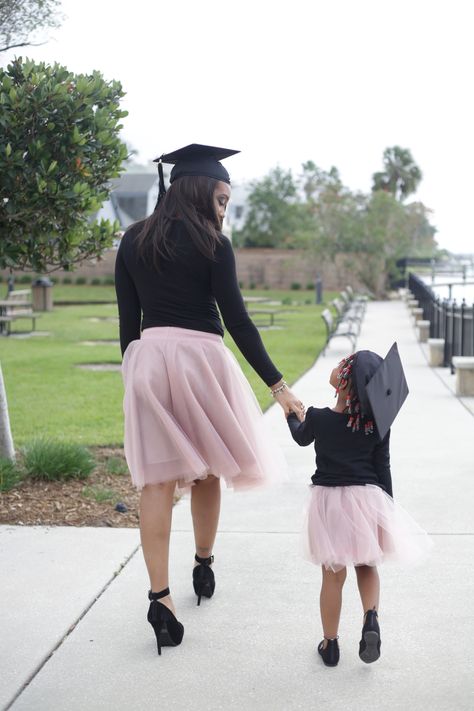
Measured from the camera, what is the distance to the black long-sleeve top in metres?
3.50

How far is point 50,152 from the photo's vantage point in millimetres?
5871

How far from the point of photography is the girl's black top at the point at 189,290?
3713 millimetres

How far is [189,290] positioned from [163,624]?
4.20ft

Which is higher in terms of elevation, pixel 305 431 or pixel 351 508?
pixel 305 431

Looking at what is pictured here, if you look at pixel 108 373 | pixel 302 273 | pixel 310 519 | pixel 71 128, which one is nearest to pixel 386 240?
pixel 302 273

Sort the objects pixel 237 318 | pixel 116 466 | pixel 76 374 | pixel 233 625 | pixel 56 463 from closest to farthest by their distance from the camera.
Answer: pixel 237 318
pixel 233 625
pixel 56 463
pixel 116 466
pixel 76 374

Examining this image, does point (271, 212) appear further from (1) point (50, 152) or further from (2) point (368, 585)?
(2) point (368, 585)

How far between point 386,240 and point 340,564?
3472 cm

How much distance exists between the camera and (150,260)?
3.73 m

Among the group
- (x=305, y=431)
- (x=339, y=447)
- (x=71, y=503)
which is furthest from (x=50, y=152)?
(x=339, y=447)

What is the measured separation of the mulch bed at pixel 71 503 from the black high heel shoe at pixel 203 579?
1371 millimetres

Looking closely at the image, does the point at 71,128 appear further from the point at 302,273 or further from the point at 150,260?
the point at 302,273

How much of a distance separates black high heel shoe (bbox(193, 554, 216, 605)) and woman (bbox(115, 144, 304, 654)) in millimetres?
510

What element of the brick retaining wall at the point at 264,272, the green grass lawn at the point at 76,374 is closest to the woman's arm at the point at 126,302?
the green grass lawn at the point at 76,374
